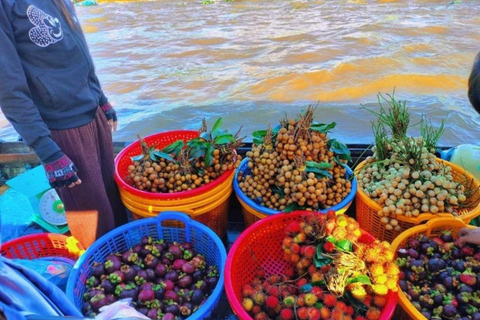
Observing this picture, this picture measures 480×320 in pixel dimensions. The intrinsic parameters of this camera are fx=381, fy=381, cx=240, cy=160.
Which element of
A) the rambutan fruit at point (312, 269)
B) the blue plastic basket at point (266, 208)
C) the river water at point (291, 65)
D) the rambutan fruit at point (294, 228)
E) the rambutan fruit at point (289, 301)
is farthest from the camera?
the river water at point (291, 65)

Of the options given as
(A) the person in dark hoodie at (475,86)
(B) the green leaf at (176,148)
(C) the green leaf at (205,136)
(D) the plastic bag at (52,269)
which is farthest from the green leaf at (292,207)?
(D) the plastic bag at (52,269)

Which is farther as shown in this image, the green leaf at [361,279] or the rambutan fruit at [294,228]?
the rambutan fruit at [294,228]

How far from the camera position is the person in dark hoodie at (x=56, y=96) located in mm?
1473

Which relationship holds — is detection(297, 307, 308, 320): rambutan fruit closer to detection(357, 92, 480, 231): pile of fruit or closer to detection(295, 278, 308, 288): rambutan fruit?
detection(295, 278, 308, 288): rambutan fruit

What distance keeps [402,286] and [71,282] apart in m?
1.39

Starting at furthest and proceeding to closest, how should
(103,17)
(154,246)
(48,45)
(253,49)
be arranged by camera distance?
1. (103,17)
2. (253,49)
3. (154,246)
4. (48,45)

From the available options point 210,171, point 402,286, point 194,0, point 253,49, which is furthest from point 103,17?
point 402,286

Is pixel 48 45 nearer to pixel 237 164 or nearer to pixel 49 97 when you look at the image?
pixel 49 97

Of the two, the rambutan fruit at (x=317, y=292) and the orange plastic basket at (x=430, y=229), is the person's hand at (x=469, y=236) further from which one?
the rambutan fruit at (x=317, y=292)

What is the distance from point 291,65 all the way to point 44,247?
17.0ft

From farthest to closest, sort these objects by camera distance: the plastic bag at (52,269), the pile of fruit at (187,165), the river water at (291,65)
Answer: the river water at (291,65) < the pile of fruit at (187,165) < the plastic bag at (52,269)

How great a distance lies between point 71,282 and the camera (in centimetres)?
161

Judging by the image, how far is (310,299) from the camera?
4.65 feet

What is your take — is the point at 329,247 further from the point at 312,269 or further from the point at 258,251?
the point at 258,251
